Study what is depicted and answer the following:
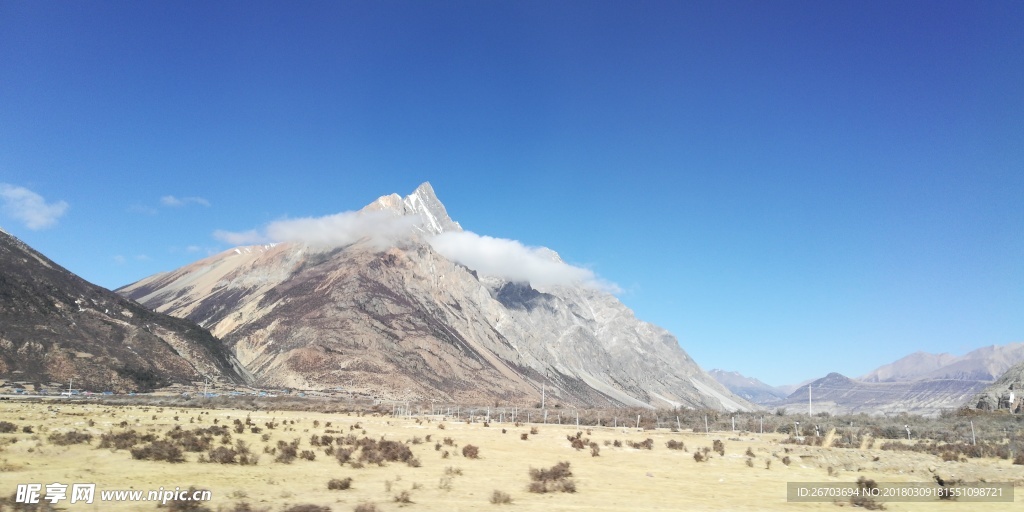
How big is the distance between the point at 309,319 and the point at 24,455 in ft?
518

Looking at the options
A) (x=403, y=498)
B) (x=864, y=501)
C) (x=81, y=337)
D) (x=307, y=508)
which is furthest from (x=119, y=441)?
(x=81, y=337)

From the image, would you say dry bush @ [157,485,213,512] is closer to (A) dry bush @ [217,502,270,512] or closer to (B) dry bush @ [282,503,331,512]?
(A) dry bush @ [217,502,270,512]

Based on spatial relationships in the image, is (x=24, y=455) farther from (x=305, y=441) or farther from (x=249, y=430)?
(x=249, y=430)

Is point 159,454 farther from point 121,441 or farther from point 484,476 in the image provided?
point 484,476

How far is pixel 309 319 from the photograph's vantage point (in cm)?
17138

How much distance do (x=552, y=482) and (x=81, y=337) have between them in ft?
355

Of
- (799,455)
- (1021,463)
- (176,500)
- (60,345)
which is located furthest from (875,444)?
(60,345)

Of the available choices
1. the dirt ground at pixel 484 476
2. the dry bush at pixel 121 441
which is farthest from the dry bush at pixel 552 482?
the dry bush at pixel 121 441

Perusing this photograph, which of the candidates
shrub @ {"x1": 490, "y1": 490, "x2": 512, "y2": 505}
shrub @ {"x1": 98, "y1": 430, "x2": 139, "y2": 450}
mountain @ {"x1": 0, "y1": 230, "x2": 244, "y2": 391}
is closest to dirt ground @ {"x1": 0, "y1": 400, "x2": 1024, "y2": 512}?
shrub @ {"x1": 490, "y1": 490, "x2": 512, "y2": 505}

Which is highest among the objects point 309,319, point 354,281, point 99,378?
point 354,281

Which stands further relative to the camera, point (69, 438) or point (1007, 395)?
point (1007, 395)

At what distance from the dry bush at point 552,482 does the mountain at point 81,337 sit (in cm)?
9086

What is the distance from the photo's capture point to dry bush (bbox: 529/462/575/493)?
18955mm

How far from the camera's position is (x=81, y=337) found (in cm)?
9762
